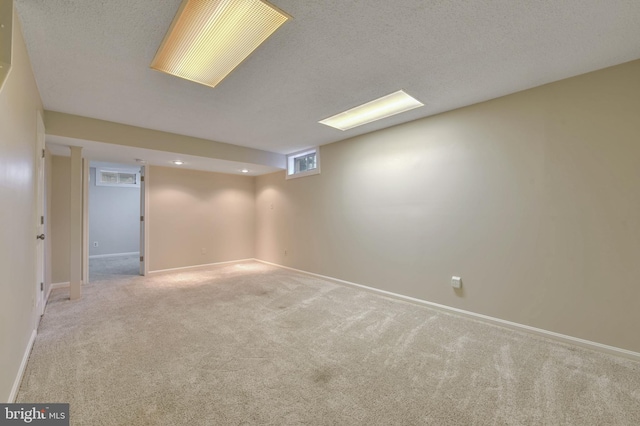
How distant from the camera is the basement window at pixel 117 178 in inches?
279

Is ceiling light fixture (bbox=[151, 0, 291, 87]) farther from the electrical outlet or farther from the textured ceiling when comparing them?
the electrical outlet

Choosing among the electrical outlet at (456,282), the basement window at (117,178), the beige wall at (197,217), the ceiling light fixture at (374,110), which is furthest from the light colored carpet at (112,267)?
the electrical outlet at (456,282)

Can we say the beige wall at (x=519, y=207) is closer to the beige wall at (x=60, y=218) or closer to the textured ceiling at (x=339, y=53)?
the textured ceiling at (x=339, y=53)

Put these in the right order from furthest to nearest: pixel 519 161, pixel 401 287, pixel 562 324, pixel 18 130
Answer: pixel 401 287, pixel 519 161, pixel 562 324, pixel 18 130

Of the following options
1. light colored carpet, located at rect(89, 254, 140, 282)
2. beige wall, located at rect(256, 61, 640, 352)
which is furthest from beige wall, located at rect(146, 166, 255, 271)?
beige wall, located at rect(256, 61, 640, 352)

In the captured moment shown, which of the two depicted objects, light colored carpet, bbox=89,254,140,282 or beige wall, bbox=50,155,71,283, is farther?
light colored carpet, bbox=89,254,140,282

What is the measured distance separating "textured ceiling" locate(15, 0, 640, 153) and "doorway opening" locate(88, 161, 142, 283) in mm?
4960

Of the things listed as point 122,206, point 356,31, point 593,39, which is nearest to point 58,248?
point 122,206

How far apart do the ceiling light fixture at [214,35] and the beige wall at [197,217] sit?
3643 mm

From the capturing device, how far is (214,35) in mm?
1763

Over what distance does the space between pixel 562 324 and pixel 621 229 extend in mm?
982

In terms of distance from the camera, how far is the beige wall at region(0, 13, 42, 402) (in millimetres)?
1444

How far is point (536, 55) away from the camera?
2.01 meters

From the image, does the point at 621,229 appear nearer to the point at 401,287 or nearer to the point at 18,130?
the point at 401,287
